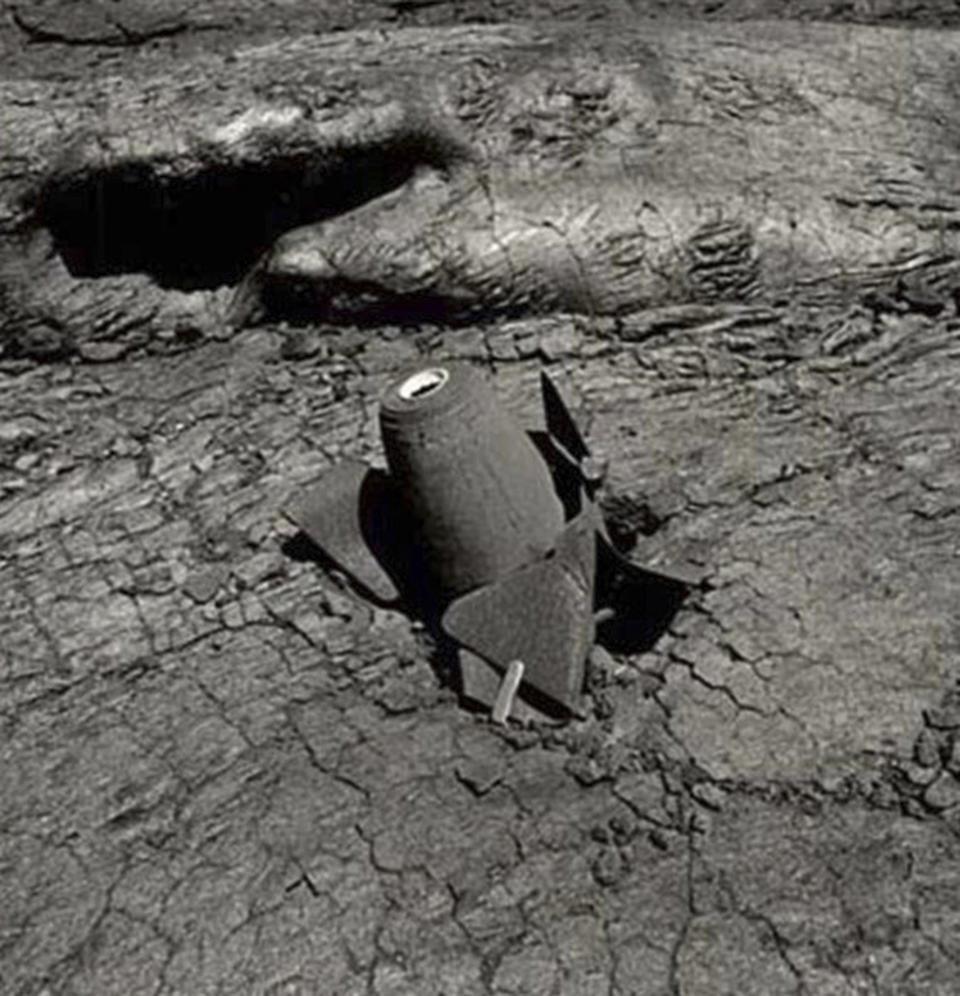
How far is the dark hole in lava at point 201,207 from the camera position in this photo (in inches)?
174

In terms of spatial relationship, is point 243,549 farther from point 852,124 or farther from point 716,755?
point 852,124

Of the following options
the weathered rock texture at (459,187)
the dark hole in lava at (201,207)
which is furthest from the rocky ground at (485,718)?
the dark hole in lava at (201,207)

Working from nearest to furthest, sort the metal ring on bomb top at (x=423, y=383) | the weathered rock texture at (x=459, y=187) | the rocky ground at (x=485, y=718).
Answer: the rocky ground at (x=485, y=718) < the metal ring on bomb top at (x=423, y=383) < the weathered rock texture at (x=459, y=187)

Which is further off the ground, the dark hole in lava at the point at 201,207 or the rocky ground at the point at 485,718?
the dark hole in lava at the point at 201,207

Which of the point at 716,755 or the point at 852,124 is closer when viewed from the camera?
the point at 716,755

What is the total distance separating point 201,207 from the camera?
450cm

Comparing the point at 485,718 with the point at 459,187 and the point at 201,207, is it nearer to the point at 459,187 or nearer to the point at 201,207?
the point at 459,187

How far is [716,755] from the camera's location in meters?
2.99

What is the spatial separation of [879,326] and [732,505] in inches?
35.1

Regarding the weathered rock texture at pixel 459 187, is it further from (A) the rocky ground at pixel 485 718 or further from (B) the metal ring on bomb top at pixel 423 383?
(B) the metal ring on bomb top at pixel 423 383

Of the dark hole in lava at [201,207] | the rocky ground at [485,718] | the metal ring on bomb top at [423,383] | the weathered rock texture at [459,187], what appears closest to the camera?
the rocky ground at [485,718]

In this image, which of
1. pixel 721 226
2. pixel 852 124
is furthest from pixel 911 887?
pixel 852 124

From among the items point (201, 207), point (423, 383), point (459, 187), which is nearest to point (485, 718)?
point (423, 383)

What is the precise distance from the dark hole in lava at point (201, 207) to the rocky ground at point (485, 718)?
A: 40cm
